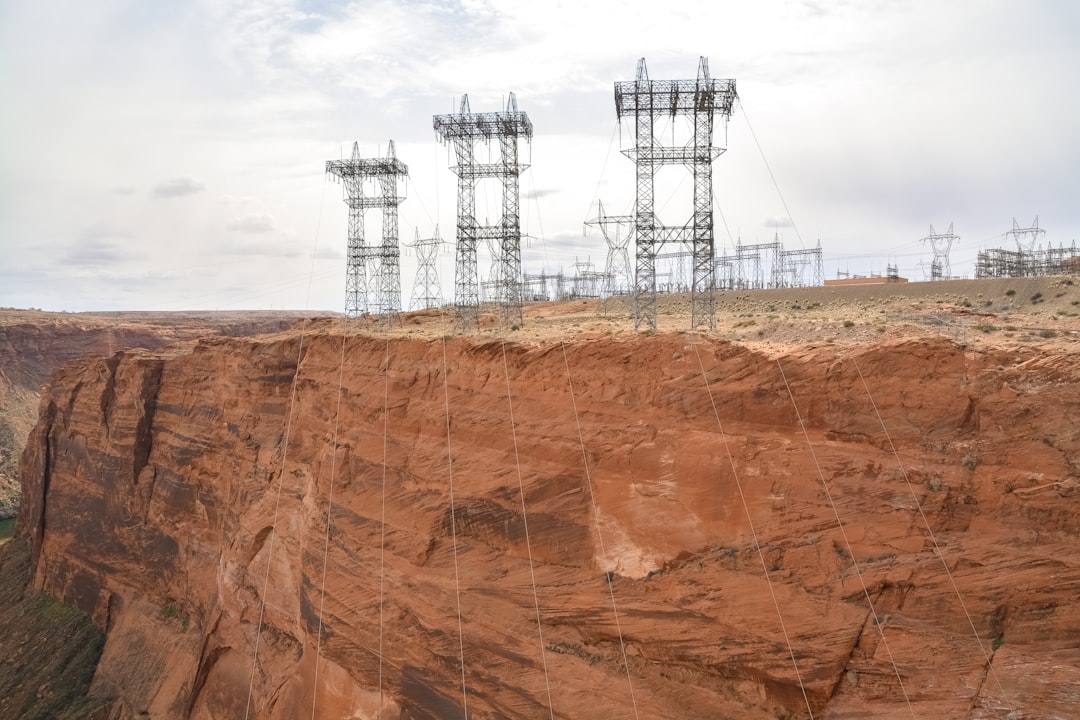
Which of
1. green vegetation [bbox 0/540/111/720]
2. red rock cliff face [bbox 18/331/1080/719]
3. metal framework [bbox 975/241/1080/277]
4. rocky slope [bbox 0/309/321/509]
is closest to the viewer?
red rock cliff face [bbox 18/331/1080/719]

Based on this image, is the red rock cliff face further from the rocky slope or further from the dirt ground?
the rocky slope

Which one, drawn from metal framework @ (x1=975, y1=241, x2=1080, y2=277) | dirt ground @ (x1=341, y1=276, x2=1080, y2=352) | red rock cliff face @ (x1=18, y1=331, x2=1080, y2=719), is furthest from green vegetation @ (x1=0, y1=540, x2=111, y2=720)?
metal framework @ (x1=975, y1=241, x2=1080, y2=277)

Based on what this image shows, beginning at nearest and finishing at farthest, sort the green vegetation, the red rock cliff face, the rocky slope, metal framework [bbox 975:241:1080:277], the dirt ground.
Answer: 1. the red rock cliff face
2. the dirt ground
3. the green vegetation
4. metal framework [bbox 975:241:1080:277]
5. the rocky slope

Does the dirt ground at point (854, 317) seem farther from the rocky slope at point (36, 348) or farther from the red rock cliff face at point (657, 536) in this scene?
the rocky slope at point (36, 348)

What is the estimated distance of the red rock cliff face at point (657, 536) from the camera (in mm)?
12422

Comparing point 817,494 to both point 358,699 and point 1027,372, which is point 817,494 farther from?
point 358,699

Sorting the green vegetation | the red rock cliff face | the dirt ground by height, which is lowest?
the green vegetation

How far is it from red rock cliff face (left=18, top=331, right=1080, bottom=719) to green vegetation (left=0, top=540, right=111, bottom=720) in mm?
8924

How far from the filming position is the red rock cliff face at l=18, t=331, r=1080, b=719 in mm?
12422

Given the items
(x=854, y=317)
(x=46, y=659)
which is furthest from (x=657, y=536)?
(x=46, y=659)

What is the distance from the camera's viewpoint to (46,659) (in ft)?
107

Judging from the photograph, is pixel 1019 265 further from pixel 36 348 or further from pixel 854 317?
pixel 36 348

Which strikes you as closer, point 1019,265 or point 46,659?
point 46,659

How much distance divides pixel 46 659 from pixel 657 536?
3218cm
